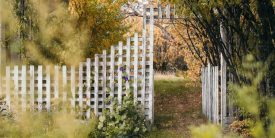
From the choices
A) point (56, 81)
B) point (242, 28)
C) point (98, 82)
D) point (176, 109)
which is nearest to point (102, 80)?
point (98, 82)

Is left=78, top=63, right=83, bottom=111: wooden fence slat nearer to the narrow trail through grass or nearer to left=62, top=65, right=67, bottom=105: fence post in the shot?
left=62, top=65, right=67, bottom=105: fence post

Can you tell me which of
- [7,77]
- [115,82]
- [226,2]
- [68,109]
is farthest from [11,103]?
[226,2]

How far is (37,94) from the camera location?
28.5ft

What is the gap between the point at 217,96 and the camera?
791 cm

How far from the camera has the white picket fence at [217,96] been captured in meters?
7.80

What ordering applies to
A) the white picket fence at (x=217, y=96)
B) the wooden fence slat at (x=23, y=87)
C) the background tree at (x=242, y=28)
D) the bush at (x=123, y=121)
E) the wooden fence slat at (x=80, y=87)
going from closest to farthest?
1. the background tree at (x=242, y=28)
2. the bush at (x=123, y=121)
3. the white picket fence at (x=217, y=96)
4. the wooden fence slat at (x=80, y=87)
5. the wooden fence slat at (x=23, y=87)

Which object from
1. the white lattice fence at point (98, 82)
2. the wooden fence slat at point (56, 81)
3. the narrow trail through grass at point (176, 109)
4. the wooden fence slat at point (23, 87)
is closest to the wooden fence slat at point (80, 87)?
the white lattice fence at point (98, 82)

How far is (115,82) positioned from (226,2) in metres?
2.64

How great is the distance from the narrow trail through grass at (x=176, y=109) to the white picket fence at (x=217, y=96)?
1.20 feet

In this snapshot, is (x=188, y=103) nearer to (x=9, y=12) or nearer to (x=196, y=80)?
(x=196, y=80)

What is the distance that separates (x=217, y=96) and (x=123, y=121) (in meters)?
1.60

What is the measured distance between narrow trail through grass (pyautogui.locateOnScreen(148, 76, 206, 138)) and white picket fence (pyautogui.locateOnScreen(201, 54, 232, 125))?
1.20 feet

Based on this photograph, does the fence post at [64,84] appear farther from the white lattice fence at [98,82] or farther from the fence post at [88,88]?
the fence post at [88,88]

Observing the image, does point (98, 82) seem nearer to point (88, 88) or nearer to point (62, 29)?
point (88, 88)
